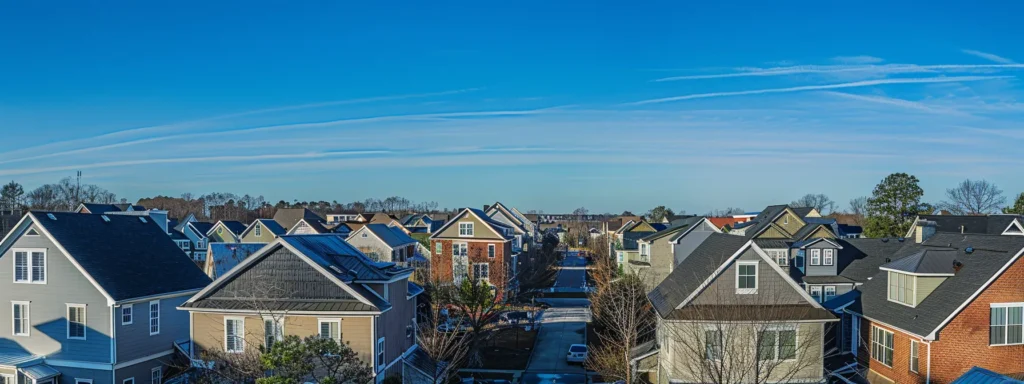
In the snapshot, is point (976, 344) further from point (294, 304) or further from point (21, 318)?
point (21, 318)

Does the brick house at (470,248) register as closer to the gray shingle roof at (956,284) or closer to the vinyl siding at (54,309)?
the vinyl siding at (54,309)

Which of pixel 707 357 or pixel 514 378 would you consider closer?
pixel 707 357

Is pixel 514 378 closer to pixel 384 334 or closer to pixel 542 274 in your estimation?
pixel 384 334

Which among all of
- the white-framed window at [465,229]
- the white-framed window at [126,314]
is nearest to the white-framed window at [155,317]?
the white-framed window at [126,314]

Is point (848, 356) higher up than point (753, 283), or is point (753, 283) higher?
point (753, 283)

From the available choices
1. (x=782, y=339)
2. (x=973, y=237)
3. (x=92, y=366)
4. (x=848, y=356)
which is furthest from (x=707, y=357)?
(x=92, y=366)

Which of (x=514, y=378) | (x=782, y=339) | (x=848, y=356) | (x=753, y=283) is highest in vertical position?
(x=753, y=283)
